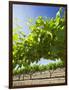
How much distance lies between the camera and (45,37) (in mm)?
2479

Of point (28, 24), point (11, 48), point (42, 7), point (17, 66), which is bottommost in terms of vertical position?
point (17, 66)

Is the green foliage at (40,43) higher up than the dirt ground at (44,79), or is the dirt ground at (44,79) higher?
the green foliage at (40,43)

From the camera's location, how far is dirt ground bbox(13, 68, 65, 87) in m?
2.41

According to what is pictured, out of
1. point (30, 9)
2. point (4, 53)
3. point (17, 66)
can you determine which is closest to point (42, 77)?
point (17, 66)

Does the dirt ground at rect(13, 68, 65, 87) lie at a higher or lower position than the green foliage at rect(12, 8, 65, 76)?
lower

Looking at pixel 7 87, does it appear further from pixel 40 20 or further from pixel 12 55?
pixel 40 20

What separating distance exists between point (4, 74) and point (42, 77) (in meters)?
0.36

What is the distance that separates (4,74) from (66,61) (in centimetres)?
62

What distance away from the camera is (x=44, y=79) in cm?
246

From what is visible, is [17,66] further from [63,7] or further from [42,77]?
[63,7]

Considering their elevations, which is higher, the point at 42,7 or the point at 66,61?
the point at 42,7

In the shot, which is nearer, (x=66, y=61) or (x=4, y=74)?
(x=4, y=74)

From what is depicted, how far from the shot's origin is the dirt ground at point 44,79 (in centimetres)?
241

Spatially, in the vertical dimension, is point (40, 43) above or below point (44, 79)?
above
